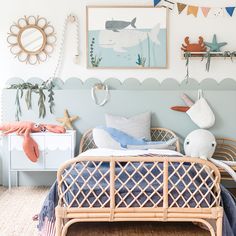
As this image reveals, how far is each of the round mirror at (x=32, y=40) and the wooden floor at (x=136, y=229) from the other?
6.96 feet

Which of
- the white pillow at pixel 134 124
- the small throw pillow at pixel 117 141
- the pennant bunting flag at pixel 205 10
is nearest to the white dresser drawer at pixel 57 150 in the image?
the small throw pillow at pixel 117 141

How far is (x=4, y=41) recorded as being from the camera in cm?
479

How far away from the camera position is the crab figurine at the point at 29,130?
4.38m

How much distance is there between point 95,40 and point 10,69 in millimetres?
954

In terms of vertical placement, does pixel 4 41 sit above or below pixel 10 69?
above

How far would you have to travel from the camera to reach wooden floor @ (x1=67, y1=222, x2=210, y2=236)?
326cm

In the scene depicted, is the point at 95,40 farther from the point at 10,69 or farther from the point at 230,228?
the point at 230,228

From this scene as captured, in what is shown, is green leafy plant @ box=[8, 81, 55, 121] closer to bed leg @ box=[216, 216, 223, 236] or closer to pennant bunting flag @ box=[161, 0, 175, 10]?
pennant bunting flag @ box=[161, 0, 175, 10]

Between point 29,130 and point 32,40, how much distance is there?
1.00m

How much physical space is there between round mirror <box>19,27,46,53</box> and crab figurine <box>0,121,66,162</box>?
80 centimetres

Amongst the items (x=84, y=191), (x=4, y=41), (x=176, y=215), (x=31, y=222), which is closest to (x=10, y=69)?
(x=4, y=41)

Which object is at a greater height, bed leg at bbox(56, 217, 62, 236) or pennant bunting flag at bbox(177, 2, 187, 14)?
pennant bunting flag at bbox(177, 2, 187, 14)

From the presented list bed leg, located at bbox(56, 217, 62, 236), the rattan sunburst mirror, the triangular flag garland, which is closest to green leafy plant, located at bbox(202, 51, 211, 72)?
the triangular flag garland

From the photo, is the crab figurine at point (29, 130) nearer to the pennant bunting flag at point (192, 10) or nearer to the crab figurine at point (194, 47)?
the crab figurine at point (194, 47)
